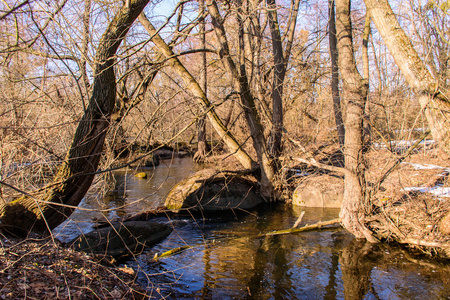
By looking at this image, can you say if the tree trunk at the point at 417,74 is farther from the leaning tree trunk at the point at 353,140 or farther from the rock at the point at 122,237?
the rock at the point at 122,237

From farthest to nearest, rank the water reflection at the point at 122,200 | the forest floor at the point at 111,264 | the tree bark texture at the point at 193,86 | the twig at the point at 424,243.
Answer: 1. the tree bark texture at the point at 193,86
2. the water reflection at the point at 122,200
3. the twig at the point at 424,243
4. the forest floor at the point at 111,264

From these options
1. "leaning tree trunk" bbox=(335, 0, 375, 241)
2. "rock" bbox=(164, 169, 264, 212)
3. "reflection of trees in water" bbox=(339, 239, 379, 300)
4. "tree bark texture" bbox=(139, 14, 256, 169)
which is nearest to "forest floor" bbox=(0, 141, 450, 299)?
"leaning tree trunk" bbox=(335, 0, 375, 241)

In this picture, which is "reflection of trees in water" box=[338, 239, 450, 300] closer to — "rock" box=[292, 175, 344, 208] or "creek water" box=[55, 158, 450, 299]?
"creek water" box=[55, 158, 450, 299]

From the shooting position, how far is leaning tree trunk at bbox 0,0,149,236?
514 centimetres

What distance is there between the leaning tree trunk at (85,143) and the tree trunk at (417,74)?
152 inches

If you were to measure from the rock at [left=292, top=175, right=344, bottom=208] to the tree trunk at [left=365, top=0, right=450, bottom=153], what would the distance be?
515 centimetres

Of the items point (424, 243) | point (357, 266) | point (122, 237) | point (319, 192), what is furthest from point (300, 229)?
point (122, 237)

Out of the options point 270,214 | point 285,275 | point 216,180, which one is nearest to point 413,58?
point 285,275

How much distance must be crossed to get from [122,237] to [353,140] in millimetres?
5295

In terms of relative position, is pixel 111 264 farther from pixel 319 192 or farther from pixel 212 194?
pixel 319 192

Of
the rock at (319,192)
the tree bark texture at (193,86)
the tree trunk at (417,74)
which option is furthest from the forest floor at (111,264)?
the tree bark texture at (193,86)

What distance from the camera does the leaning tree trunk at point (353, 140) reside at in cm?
664

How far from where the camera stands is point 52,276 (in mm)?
3834

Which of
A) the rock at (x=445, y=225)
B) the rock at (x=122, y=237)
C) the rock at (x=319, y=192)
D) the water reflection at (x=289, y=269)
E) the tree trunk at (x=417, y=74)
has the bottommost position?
the water reflection at (x=289, y=269)
